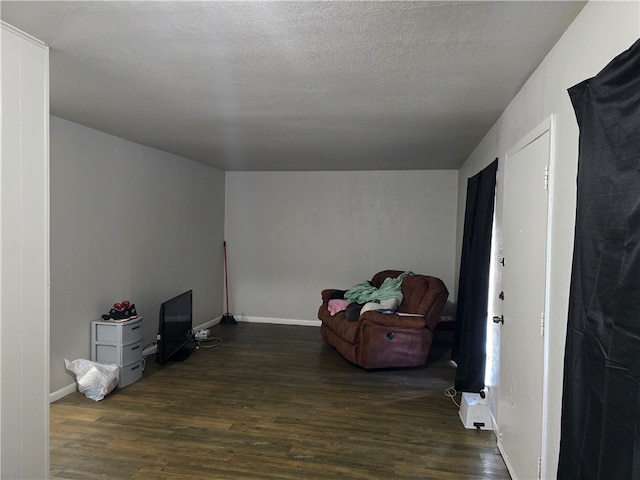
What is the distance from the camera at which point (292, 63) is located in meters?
2.15

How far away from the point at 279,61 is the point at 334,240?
14.2 feet

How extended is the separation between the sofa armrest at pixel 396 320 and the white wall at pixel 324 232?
1.78 m

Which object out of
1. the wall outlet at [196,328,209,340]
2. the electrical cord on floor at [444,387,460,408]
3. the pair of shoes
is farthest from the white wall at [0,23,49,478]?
the wall outlet at [196,328,209,340]

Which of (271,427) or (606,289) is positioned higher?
(606,289)

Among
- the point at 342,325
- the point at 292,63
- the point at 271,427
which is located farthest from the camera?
the point at 342,325

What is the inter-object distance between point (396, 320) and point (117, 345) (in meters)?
2.69

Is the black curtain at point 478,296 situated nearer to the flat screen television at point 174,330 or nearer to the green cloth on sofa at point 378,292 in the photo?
the green cloth on sofa at point 378,292

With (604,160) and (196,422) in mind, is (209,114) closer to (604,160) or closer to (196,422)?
(196,422)

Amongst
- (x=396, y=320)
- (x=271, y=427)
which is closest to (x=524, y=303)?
(x=271, y=427)

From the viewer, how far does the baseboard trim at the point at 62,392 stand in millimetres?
3377

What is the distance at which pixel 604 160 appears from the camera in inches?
50.5

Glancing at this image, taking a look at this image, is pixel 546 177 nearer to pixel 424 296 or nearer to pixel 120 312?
pixel 424 296

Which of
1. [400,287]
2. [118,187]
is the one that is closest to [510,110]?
[400,287]

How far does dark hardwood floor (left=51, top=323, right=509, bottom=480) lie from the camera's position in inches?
99.9
